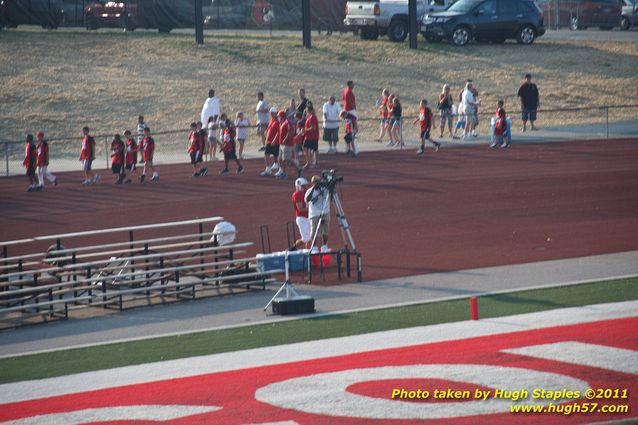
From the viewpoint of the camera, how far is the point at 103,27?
45.7 m

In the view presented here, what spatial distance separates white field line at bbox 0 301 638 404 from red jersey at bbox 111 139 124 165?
47.5ft

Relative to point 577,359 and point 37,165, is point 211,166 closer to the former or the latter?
point 37,165

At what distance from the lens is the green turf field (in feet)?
43.8

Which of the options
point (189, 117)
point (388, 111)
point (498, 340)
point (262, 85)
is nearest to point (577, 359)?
point (498, 340)

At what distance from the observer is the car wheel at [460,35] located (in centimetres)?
4294

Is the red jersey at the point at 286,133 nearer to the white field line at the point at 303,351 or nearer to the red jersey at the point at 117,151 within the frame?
the red jersey at the point at 117,151

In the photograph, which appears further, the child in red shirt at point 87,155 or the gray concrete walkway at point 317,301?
the child in red shirt at point 87,155

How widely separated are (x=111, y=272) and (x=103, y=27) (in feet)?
98.6

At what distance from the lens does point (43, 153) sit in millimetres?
26547

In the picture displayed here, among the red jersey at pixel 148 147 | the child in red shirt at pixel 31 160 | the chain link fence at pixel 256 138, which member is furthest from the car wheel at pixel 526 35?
the child in red shirt at pixel 31 160

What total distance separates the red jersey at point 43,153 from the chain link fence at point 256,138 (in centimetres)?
286

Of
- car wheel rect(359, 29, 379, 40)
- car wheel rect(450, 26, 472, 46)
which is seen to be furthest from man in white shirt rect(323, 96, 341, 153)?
car wheel rect(359, 29, 379, 40)

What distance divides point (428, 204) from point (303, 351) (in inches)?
404

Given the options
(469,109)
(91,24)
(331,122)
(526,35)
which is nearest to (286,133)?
(331,122)
